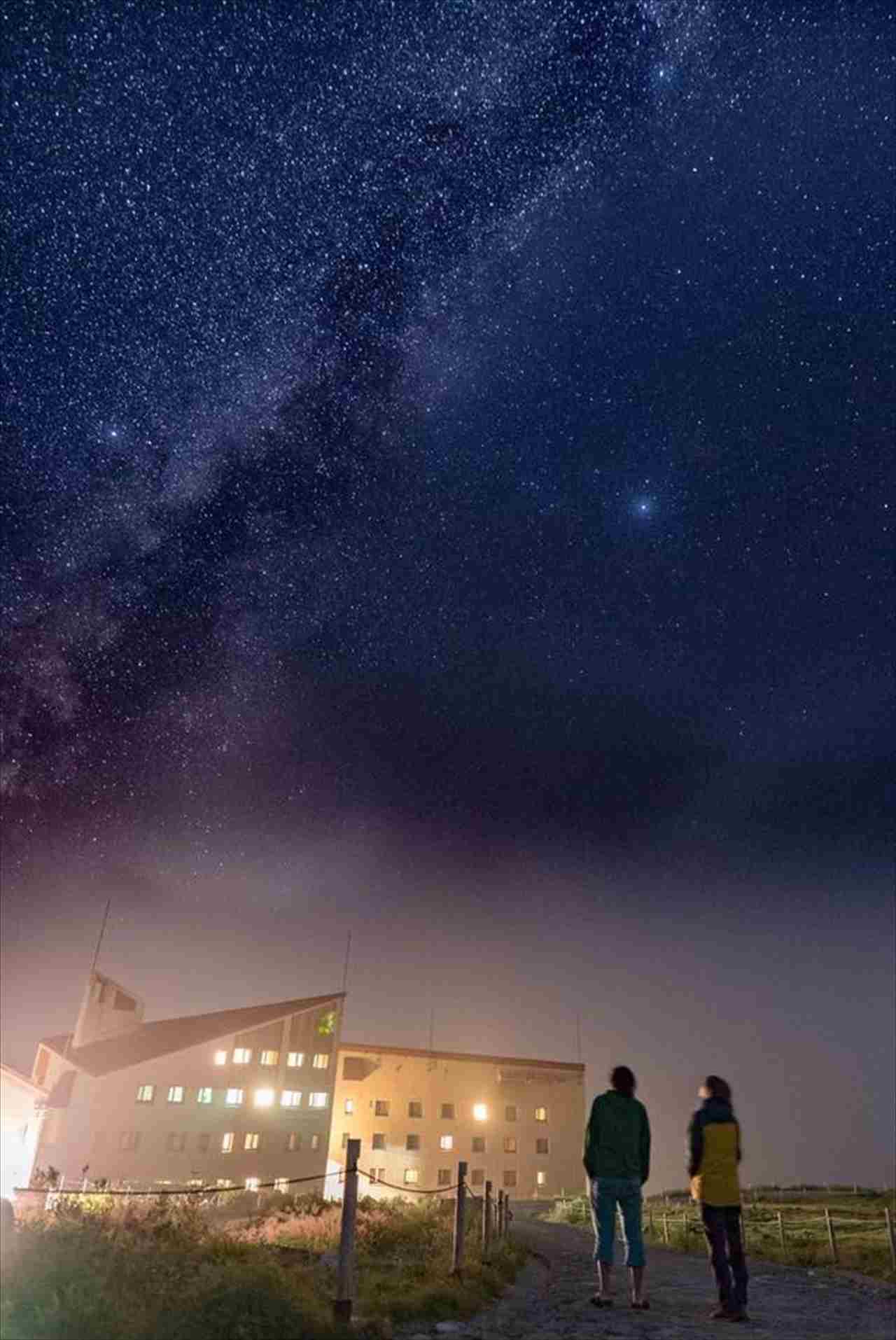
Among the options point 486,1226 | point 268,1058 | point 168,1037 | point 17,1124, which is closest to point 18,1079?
point 17,1124

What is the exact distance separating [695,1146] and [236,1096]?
A: 43.0 m

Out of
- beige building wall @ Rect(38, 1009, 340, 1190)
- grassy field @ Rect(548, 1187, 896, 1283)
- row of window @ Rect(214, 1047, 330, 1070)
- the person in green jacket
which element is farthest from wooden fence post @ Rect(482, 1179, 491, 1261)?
row of window @ Rect(214, 1047, 330, 1070)

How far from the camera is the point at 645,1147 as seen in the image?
297 inches

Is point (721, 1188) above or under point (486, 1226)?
above

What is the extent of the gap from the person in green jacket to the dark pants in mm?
570

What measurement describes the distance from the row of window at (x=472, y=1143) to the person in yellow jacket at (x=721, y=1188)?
Answer: 185 feet

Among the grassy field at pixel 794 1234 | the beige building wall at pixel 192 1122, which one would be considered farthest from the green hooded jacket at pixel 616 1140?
the beige building wall at pixel 192 1122

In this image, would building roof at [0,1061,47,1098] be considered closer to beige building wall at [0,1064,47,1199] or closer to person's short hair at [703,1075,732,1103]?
beige building wall at [0,1064,47,1199]

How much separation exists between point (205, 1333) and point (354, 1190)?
4.91ft

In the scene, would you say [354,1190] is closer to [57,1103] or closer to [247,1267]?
[247,1267]

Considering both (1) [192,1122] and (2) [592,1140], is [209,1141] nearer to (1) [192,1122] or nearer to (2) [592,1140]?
(1) [192,1122]

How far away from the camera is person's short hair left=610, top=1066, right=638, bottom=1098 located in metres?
7.64

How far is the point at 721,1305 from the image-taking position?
6.95 metres

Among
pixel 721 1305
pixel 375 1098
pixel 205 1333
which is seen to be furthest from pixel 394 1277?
pixel 375 1098
